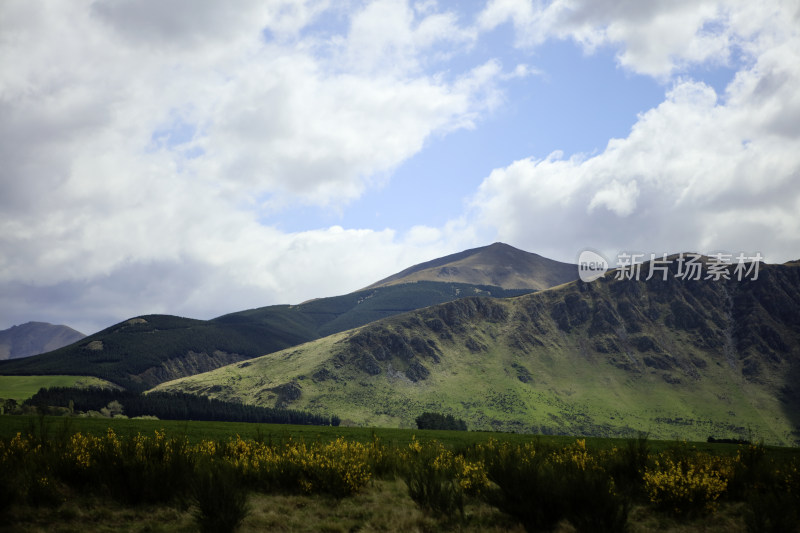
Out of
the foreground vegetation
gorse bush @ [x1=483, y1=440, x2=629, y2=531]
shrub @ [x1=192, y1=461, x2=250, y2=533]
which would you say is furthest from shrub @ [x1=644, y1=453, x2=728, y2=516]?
shrub @ [x1=192, y1=461, x2=250, y2=533]

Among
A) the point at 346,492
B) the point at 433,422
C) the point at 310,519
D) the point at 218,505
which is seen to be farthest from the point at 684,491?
the point at 433,422

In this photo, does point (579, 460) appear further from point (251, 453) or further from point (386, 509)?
point (251, 453)

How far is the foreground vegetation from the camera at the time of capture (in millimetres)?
13289

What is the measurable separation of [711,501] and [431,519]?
8.89 metres

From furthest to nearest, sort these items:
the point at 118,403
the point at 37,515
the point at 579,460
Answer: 1. the point at 118,403
2. the point at 579,460
3. the point at 37,515

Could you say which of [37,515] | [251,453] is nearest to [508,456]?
[251,453]

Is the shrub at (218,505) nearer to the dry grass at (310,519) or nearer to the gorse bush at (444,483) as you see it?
the dry grass at (310,519)

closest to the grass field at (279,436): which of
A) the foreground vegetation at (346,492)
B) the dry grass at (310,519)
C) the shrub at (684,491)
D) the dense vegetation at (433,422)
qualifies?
the foreground vegetation at (346,492)

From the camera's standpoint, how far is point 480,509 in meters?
16.1

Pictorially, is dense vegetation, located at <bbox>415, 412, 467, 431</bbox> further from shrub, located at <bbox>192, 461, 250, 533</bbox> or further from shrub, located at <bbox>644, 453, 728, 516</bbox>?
shrub, located at <bbox>192, 461, 250, 533</bbox>

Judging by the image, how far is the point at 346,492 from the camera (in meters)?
16.7

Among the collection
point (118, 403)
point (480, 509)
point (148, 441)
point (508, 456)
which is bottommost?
point (118, 403)

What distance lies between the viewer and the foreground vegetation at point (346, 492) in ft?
43.6

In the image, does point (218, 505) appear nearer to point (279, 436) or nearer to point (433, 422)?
point (279, 436)
